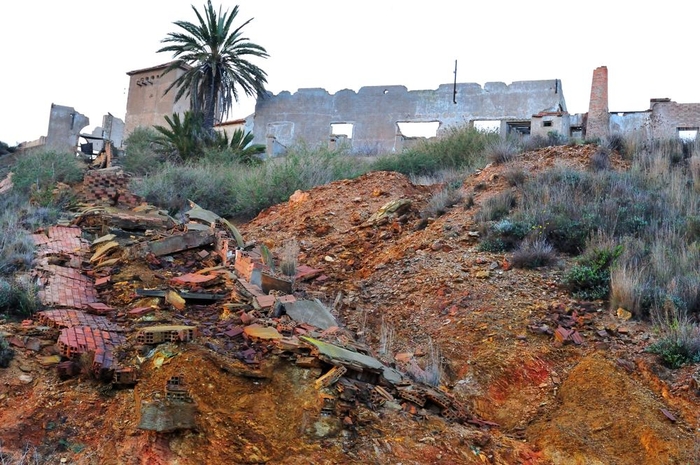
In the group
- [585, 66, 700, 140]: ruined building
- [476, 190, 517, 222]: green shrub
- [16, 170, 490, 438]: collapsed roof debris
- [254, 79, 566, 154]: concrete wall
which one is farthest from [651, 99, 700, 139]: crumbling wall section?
[16, 170, 490, 438]: collapsed roof debris

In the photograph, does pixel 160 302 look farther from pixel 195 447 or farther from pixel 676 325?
pixel 676 325

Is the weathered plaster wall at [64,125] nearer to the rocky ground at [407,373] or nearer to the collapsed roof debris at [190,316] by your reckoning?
the collapsed roof debris at [190,316]

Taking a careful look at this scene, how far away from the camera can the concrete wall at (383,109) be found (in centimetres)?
2586

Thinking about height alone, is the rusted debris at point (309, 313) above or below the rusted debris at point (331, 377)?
above

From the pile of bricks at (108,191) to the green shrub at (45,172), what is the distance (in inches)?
46.3

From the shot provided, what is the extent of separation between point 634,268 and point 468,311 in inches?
91.9

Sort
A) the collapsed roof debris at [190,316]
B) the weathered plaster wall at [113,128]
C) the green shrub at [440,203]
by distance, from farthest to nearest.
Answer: the weathered plaster wall at [113,128]
the green shrub at [440,203]
the collapsed roof debris at [190,316]

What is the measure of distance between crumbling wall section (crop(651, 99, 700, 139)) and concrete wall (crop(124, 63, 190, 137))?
20.5 metres

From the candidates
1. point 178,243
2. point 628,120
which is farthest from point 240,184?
point 628,120

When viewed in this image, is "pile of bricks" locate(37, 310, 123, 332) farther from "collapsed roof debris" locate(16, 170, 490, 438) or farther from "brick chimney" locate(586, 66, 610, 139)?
"brick chimney" locate(586, 66, 610, 139)

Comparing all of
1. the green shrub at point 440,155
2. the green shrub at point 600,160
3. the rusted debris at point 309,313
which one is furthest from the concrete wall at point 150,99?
the rusted debris at point 309,313

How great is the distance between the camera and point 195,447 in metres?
4.76

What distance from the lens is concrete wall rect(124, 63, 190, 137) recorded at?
31.3 m

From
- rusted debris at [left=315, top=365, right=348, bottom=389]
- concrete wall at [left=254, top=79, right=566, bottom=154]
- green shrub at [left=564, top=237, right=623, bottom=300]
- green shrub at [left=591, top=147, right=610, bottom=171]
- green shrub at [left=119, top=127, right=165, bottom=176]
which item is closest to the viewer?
rusted debris at [left=315, top=365, right=348, bottom=389]
